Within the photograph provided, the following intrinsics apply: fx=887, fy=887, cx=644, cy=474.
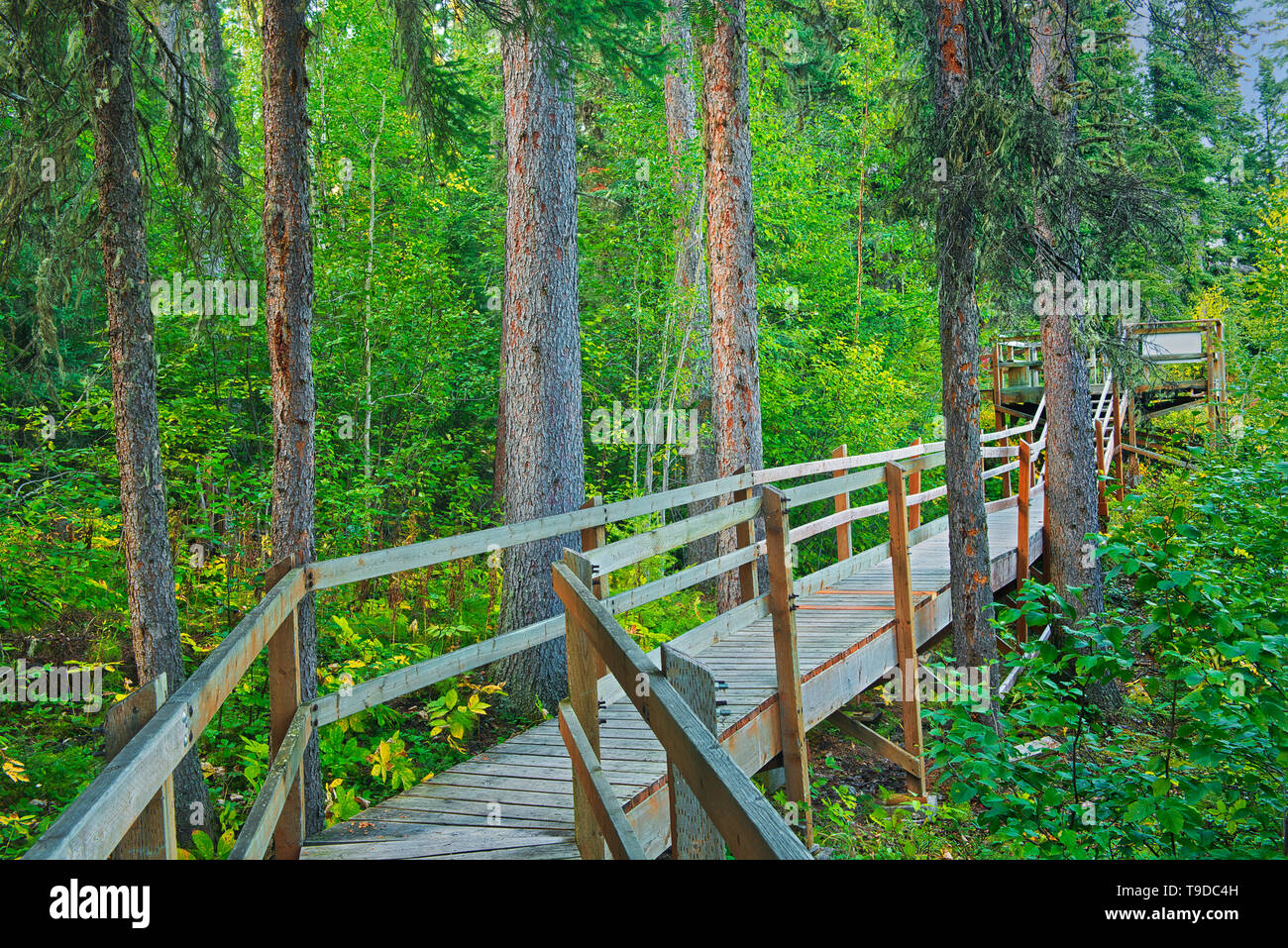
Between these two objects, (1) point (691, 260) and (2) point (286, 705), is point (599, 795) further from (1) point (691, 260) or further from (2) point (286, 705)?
(1) point (691, 260)

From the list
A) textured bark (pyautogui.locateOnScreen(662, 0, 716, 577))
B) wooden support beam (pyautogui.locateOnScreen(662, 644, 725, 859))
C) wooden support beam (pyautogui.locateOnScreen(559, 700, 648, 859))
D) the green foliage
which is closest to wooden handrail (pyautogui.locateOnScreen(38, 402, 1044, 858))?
wooden support beam (pyautogui.locateOnScreen(559, 700, 648, 859))

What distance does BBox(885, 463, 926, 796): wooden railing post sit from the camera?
24.2ft

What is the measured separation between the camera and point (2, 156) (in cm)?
743

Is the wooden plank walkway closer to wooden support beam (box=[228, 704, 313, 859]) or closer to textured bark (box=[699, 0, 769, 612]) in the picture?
wooden support beam (box=[228, 704, 313, 859])

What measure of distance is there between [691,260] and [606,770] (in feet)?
32.4

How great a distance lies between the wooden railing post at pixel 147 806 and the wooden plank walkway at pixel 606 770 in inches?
78.8

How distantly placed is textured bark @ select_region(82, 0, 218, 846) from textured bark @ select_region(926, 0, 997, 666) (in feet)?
21.6

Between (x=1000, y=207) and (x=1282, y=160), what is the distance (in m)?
31.9

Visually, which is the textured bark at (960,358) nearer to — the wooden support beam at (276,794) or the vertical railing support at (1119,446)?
the wooden support beam at (276,794)

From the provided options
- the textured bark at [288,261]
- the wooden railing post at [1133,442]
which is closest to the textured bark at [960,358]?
the textured bark at [288,261]

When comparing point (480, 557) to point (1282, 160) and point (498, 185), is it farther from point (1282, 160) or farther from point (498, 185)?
point (1282, 160)

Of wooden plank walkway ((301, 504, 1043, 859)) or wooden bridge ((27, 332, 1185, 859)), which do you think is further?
wooden plank walkway ((301, 504, 1043, 859))

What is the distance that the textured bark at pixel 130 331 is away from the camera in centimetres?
566
